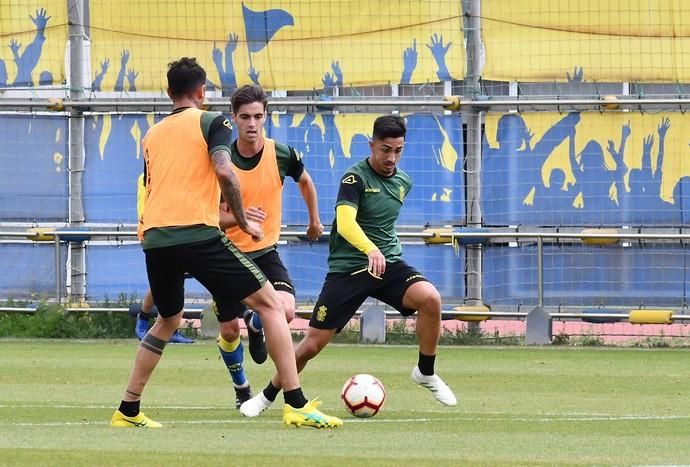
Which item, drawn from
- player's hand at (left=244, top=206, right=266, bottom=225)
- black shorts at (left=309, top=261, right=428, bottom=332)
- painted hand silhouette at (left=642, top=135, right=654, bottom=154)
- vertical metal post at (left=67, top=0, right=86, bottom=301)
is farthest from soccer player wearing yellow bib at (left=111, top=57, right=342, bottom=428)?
vertical metal post at (left=67, top=0, right=86, bottom=301)

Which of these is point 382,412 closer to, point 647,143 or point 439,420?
point 439,420

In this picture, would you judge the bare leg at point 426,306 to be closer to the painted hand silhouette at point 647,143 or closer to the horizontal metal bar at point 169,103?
the horizontal metal bar at point 169,103

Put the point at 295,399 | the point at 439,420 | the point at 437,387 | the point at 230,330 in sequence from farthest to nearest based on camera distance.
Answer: the point at 230,330 → the point at 437,387 → the point at 439,420 → the point at 295,399

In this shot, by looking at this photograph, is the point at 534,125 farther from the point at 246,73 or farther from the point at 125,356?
the point at 125,356

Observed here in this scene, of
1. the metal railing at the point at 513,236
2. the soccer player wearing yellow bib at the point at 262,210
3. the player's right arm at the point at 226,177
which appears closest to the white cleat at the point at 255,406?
the soccer player wearing yellow bib at the point at 262,210

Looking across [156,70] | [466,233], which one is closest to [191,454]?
[466,233]

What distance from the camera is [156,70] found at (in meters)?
18.0

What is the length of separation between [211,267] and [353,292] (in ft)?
5.97

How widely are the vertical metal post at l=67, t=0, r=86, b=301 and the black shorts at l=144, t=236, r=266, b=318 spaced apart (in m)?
9.32

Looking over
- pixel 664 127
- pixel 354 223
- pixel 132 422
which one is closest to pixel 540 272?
pixel 664 127

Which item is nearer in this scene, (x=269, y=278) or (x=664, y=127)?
(x=269, y=278)

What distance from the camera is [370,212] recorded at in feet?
34.3

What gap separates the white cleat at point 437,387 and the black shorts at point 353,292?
0.44 metres

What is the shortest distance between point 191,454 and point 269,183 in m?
3.58
